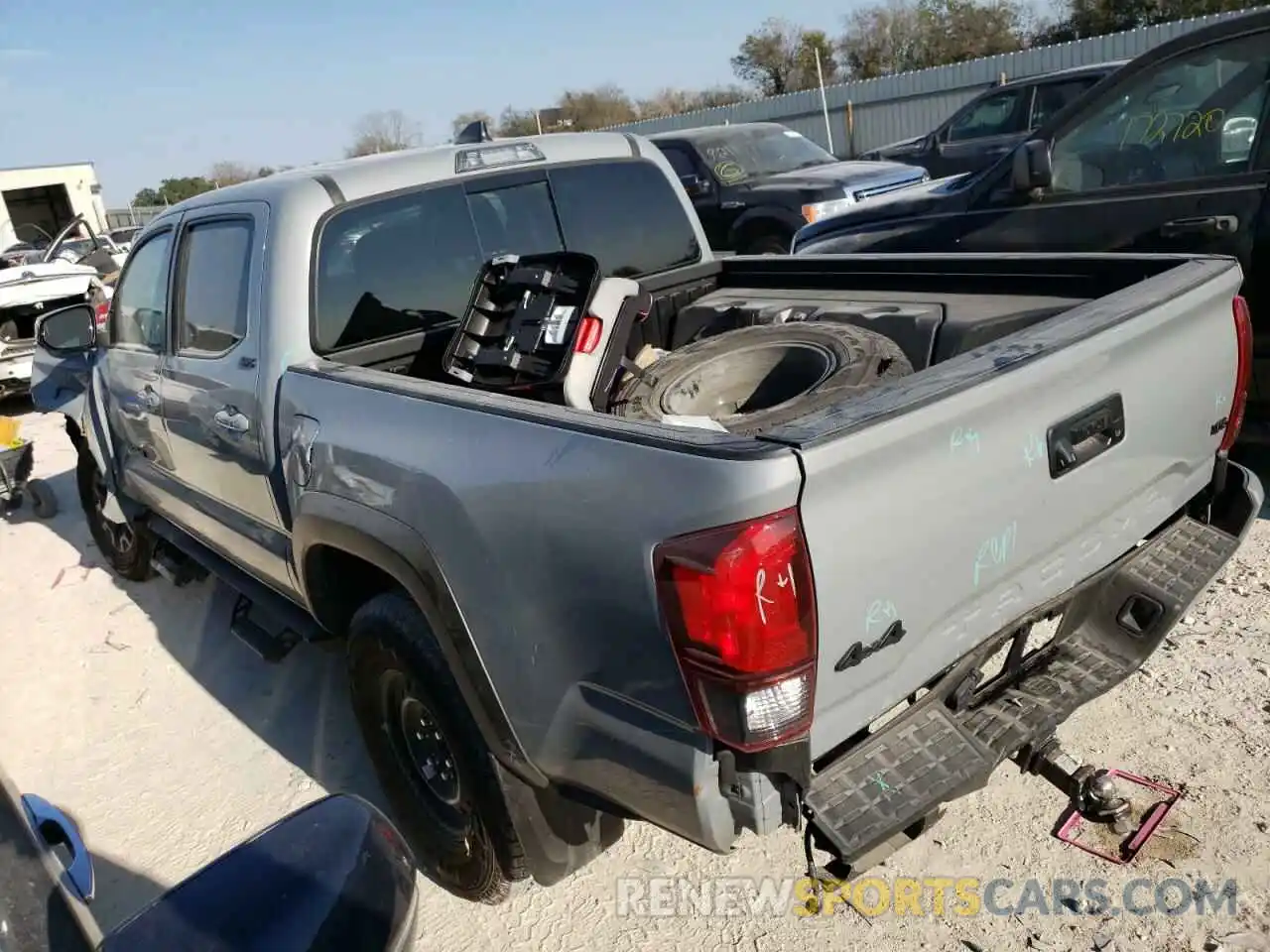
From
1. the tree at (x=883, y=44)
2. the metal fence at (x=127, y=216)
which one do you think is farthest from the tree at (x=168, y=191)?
the tree at (x=883, y=44)

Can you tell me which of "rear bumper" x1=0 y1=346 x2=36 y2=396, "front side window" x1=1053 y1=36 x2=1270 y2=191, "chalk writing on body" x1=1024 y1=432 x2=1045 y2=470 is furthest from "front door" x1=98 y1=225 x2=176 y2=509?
"rear bumper" x1=0 y1=346 x2=36 y2=396

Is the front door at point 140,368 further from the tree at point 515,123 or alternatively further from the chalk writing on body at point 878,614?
the tree at point 515,123

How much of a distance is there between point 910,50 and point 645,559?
46.6 meters

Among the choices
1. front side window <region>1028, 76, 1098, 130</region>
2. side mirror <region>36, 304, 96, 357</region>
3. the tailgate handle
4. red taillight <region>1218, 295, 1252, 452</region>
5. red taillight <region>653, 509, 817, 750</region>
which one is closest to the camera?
red taillight <region>653, 509, 817, 750</region>

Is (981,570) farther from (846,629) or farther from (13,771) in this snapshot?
(13,771)

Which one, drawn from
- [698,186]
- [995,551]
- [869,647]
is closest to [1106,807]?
[995,551]

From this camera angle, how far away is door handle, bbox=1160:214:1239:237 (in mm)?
4238

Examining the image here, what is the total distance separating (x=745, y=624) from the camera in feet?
5.60

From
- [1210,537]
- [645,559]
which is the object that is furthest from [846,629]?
[1210,537]

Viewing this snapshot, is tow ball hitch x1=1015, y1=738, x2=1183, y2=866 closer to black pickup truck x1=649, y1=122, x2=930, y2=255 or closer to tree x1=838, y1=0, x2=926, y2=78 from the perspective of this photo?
black pickup truck x1=649, y1=122, x2=930, y2=255

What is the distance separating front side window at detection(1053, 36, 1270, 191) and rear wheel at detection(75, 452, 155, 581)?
5.19 meters

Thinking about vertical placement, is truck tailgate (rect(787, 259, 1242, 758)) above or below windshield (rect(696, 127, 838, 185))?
below

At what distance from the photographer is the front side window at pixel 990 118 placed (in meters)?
12.1

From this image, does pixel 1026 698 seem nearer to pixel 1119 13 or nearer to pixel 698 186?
pixel 698 186
